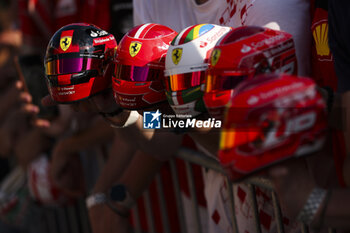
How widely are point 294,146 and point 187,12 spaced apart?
1.09m

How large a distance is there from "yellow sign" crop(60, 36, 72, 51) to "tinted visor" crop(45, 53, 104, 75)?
25 mm

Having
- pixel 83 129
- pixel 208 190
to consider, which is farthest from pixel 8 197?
pixel 208 190

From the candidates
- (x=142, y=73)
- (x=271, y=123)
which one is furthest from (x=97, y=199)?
(x=271, y=123)

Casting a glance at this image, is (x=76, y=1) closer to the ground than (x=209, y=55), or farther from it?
closer to the ground

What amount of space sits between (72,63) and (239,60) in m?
0.53

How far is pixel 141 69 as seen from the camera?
122 centimetres

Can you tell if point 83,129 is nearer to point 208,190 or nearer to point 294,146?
point 208,190

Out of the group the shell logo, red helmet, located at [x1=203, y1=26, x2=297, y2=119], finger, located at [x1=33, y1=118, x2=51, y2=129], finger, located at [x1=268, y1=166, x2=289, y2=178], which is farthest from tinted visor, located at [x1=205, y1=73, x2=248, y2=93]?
finger, located at [x1=33, y1=118, x2=51, y2=129]

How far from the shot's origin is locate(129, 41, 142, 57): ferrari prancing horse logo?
123 cm

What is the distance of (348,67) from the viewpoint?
1108 millimetres

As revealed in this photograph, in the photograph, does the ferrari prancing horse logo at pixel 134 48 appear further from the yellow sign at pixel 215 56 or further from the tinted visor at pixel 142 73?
the yellow sign at pixel 215 56

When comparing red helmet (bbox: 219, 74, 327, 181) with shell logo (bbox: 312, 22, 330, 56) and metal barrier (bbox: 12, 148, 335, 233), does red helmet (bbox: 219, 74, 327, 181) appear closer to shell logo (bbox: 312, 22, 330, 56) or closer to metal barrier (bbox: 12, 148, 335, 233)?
shell logo (bbox: 312, 22, 330, 56)

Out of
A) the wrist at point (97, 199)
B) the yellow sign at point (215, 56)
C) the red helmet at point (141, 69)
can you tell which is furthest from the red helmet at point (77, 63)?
the wrist at point (97, 199)

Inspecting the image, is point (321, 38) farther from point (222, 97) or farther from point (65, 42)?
point (65, 42)
